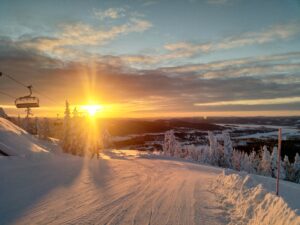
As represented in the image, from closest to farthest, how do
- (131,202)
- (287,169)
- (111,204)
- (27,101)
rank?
(111,204) → (131,202) → (27,101) → (287,169)

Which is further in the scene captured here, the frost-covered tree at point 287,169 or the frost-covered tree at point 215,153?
the frost-covered tree at point 215,153

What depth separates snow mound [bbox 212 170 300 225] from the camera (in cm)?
690

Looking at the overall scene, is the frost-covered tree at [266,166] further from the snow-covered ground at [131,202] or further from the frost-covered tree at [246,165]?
the snow-covered ground at [131,202]

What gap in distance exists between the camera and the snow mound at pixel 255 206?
22.6 feet

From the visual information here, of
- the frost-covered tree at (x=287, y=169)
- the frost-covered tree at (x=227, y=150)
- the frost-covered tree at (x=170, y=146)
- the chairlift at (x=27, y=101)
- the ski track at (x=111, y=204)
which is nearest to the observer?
the ski track at (x=111, y=204)

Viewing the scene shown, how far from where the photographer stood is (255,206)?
8.85 m

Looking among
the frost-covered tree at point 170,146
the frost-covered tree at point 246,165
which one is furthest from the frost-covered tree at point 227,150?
the frost-covered tree at point 170,146

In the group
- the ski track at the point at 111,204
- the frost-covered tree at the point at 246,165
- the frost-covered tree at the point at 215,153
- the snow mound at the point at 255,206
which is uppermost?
the snow mound at the point at 255,206

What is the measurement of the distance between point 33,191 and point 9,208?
2.69m

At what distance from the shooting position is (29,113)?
1994 inches

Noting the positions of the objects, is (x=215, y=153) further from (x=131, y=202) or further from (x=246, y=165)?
(x=131, y=202)

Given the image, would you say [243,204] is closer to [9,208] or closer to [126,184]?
[126,184]

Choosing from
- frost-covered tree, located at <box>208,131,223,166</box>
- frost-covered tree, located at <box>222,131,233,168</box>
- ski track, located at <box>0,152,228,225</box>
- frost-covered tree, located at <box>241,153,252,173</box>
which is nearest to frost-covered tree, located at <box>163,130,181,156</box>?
frost-covered tree, located at <box>208,131,223,166</box>

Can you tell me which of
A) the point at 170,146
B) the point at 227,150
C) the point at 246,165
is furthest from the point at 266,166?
the point at 170,146
